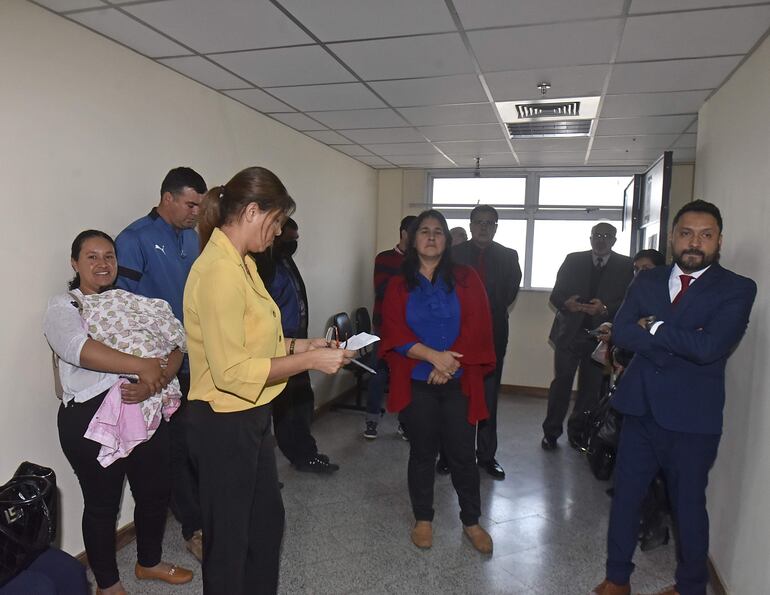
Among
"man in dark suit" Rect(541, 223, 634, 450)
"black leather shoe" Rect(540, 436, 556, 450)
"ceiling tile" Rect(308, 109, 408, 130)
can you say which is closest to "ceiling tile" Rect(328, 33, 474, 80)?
"ceiling tile" Rect(308, 109, 408, 130)

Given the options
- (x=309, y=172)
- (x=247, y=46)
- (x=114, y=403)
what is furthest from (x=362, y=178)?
(x=114, y=403)

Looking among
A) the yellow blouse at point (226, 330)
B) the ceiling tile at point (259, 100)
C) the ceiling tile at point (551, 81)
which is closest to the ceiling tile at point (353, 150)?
the ceiling tile at point (259, 100)

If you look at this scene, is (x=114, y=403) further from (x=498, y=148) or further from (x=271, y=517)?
(x=498, y=148)

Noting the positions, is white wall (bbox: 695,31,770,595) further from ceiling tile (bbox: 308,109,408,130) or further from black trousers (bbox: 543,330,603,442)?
ceiling tile (bbox: 308,109,408,130)

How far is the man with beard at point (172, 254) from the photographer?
2172 millimetres

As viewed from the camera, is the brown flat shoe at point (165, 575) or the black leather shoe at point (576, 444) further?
Answer: the black leather shoe at point (576, 444)

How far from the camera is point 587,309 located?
12.3 ft

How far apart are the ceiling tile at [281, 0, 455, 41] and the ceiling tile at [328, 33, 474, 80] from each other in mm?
89

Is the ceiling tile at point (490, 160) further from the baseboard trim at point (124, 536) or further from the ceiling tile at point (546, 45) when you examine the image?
the baseboard trim at point (124, 536)

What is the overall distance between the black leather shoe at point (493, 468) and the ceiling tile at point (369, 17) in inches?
102

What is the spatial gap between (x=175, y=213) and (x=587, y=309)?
2810mm

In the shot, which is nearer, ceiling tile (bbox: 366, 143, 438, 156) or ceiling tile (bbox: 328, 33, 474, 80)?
ceiling tile (bbox: 328, 33, 474, 80)

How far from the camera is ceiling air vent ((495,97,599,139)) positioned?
10.2 feet

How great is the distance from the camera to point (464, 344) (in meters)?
2.43
